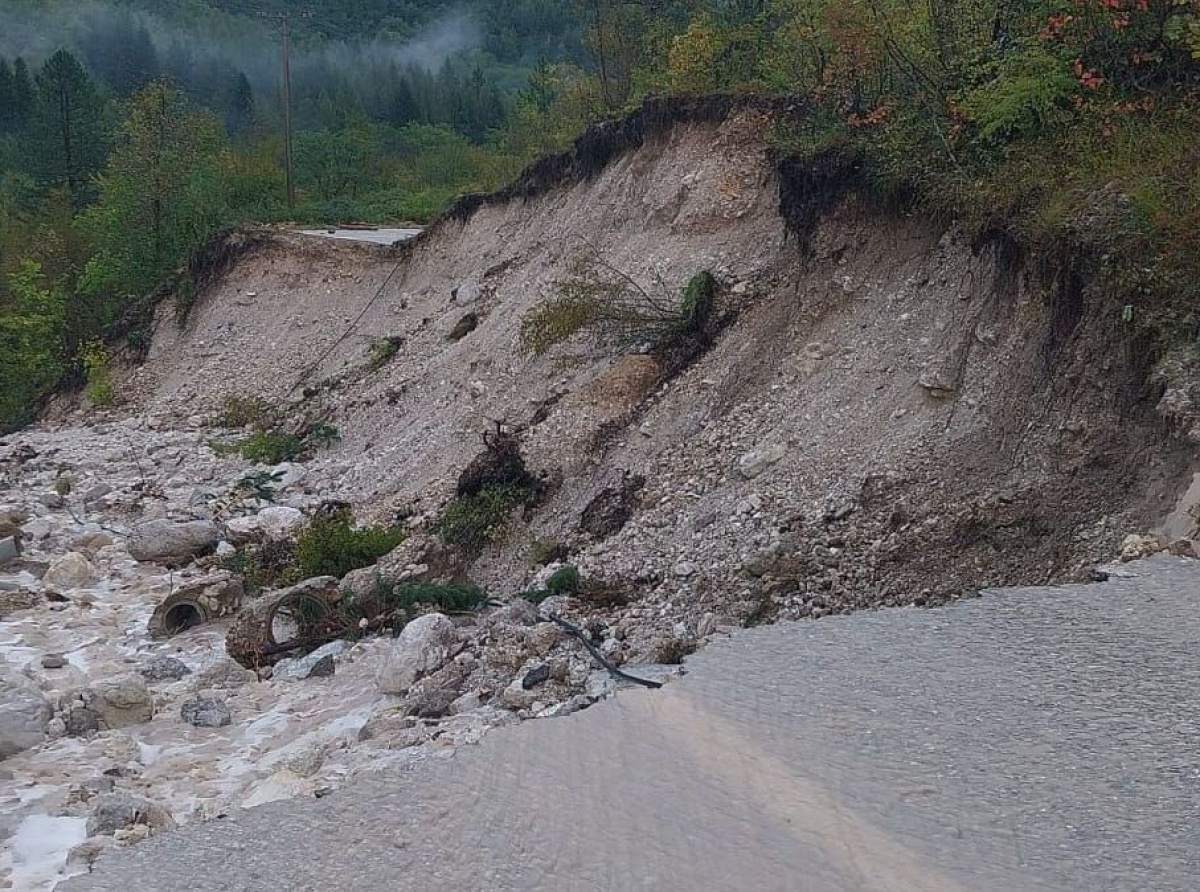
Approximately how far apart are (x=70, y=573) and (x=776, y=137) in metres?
9.65

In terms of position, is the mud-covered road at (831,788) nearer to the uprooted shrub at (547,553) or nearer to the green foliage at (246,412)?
the uprooted shrub at (547,553)

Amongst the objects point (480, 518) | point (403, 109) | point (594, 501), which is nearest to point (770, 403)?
point (594, 501)

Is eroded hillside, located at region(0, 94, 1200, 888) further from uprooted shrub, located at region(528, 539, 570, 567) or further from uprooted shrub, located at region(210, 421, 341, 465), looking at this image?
uprooted shrub, located at region(210, 421, 341, 465)

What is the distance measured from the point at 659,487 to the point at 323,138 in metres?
39.4

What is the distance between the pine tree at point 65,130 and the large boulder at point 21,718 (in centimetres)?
3745

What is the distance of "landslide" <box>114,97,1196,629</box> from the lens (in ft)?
25.7

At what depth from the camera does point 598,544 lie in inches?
405

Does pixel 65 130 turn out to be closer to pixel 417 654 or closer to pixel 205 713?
pixel 205 713

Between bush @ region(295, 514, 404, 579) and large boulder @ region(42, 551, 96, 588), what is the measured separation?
8.86 ft

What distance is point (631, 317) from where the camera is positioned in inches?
503

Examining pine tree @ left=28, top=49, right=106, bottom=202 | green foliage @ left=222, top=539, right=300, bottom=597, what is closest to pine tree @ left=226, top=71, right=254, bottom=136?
pine tree @ left=28, top=49, right=106, bottom=202

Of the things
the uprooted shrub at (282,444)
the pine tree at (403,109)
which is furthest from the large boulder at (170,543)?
the pine tree at (403,109)

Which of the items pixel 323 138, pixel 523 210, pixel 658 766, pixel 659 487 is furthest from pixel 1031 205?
pixel 323 138

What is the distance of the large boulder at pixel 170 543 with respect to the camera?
1322 centimetres
